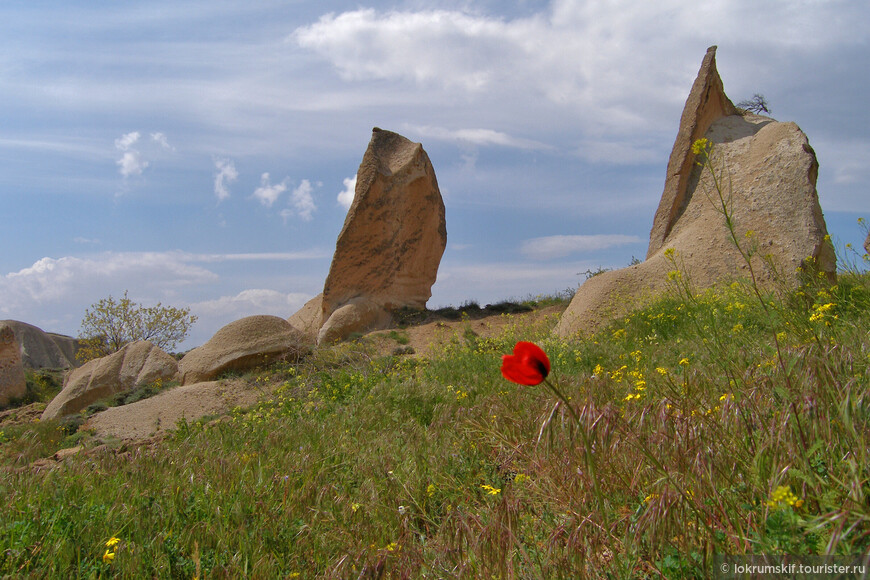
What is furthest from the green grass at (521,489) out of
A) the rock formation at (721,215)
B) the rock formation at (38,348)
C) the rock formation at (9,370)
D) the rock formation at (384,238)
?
the rock formation at (38,348)

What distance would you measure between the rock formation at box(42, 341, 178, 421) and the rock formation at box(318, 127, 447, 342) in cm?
412

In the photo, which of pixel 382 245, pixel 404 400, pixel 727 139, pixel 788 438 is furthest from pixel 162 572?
pixel 382 245

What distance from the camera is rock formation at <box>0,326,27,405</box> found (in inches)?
615

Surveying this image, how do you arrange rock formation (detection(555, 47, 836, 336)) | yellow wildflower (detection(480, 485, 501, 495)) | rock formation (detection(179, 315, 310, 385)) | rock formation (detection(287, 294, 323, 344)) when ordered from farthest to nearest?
rock formation (detection(287, 294, 323, 344)) → rock formation (detection(179, 315, 310, 385)) → rock formation (detection(555, 47, 836, 336)) → yellow wildflower (detection(480, 485, 501, 495))

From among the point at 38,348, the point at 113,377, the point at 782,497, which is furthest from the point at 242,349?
the point at 38,348

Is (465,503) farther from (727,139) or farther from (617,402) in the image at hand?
(727,139)

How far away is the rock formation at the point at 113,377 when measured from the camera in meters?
12.1

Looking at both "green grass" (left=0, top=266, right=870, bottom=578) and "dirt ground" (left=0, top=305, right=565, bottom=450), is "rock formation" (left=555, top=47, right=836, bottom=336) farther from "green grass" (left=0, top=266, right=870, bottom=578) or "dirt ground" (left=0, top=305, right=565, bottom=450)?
"green grass" (left=0, top=266, right=870, bottom=578)

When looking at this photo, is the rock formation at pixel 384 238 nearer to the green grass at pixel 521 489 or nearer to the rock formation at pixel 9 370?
the rock formation at pixel 9 370

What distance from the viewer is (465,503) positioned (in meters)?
2.68

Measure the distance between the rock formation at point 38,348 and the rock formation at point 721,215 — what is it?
76.9 ft

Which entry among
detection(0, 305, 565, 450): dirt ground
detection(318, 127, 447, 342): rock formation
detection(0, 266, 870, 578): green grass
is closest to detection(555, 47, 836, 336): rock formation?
detection(0, 305, 565, 450): dirt ground

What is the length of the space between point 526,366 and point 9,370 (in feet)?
63.0

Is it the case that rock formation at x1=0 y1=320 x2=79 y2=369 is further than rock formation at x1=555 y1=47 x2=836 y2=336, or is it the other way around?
rock formation at x1=0 y1=320 x2=79 y2=369
